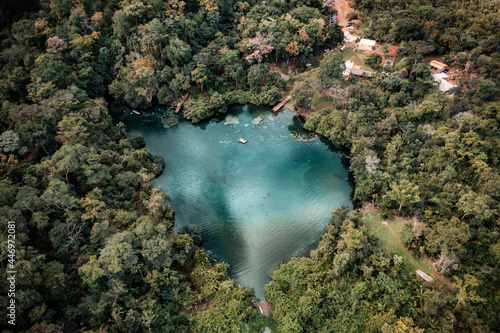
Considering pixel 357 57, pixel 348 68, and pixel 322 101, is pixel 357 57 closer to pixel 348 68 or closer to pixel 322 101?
pixel 348 68

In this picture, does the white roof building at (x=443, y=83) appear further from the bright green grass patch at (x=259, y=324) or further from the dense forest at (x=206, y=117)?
the bright green grass patch at (x=259, y=324)

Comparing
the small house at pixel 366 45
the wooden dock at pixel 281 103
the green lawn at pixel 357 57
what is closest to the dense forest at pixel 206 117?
the wooden dock at pixel 281 103

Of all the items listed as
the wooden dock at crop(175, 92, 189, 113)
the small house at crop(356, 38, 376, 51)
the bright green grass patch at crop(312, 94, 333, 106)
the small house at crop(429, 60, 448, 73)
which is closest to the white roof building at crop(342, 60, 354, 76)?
the bright green grass patch at crop(312, 94, 333, 106)

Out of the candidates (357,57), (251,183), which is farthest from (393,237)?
(357,57)

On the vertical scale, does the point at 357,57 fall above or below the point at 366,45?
below

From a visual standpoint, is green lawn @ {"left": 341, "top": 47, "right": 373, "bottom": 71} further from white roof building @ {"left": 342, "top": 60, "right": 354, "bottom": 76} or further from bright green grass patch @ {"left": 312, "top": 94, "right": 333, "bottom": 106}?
bright green grass patch @ {"left": 312, "top": 94, "right": 333, "bottom": 106}

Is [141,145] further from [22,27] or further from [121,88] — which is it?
[22,27]
